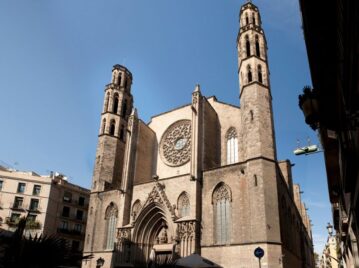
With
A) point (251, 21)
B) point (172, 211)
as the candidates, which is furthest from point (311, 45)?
point (251, 21)

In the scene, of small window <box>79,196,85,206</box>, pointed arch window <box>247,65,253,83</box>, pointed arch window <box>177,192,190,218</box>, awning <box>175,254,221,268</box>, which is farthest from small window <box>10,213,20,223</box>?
awning <box>175,254,221,268</box>

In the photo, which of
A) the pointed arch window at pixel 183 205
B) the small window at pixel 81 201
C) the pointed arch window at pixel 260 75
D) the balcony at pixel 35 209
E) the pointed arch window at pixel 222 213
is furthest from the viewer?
the small window at pixel 81 201

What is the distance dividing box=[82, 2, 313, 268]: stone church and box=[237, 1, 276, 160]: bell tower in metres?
0.07

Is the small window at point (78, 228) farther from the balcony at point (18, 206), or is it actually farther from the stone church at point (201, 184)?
the stone church at point (201, 184)

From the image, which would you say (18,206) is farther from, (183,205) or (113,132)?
(183,205)

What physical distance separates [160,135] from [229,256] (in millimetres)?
12771

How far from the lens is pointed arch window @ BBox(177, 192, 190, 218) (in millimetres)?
20531

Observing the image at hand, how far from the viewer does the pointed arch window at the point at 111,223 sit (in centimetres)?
2370

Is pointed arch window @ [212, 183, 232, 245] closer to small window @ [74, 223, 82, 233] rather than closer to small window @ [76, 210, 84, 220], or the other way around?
small window @ [74, 223, 82, 233]

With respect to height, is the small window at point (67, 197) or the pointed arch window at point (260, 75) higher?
the pointed arch window at point (260, 75)

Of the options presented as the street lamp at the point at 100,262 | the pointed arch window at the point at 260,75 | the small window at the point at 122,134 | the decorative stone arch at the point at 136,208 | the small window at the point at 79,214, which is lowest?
the street lamp at the point at 100,262

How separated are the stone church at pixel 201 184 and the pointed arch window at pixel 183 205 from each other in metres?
0.06

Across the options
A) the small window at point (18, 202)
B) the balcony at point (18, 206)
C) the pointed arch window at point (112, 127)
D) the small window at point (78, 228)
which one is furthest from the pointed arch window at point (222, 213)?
the small window at point (18, 202)

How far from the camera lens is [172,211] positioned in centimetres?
2056
